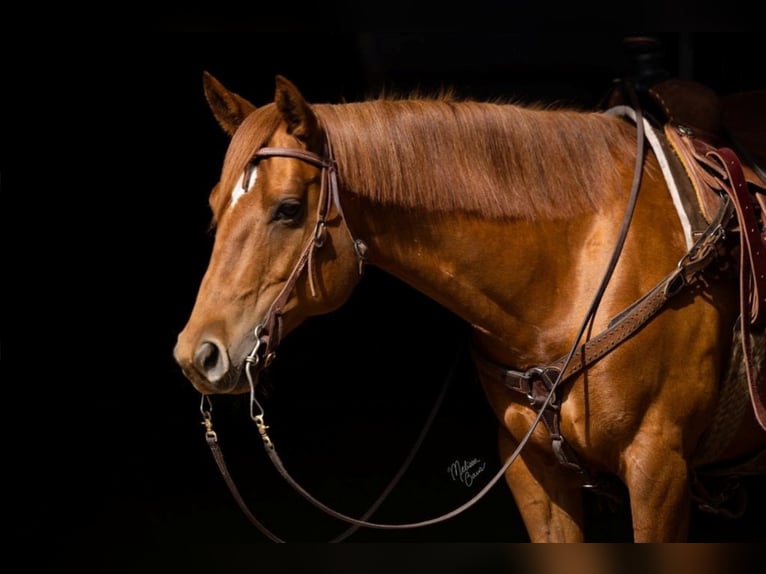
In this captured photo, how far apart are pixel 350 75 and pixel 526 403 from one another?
5.68 ft

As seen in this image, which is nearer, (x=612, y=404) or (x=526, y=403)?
(x=612, y=404)

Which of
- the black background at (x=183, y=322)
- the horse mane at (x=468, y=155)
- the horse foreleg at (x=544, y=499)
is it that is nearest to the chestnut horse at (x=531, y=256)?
the horse mane at (x=468, y=155)

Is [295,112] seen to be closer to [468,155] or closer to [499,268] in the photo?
[468,155]

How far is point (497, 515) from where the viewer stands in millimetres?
3869

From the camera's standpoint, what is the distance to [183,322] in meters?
3.81

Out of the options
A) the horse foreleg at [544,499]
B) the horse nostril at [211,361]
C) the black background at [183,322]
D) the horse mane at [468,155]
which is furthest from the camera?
the black background at [183,322]

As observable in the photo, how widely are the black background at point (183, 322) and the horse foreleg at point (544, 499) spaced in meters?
1.20

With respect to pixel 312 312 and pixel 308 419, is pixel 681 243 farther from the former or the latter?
pixel 308 419

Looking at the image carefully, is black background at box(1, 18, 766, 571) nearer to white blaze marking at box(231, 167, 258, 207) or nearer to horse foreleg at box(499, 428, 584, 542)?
horse foreleg at box(499, 428, 584, 542)

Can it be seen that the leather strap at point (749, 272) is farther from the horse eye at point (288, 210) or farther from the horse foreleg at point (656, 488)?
the horse eye at point (288, 210)

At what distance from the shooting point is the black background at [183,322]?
137 inches

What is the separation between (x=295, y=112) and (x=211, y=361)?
59 centimetres

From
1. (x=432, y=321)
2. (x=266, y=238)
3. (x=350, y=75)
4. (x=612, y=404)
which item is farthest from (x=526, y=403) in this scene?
Answer: (x=350, y=75)

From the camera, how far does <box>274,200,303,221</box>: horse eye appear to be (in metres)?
2.13
